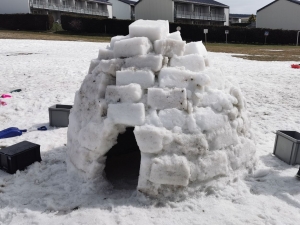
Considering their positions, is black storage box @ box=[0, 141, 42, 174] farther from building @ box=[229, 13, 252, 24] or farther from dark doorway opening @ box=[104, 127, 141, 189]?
building @ box=[229, 13, 252, 24]

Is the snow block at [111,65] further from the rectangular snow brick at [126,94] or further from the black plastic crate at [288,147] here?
the black plastic crate at [288,147]

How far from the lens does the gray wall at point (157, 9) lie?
1577 inches

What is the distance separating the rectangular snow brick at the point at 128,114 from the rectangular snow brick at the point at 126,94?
0.25ft

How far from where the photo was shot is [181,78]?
3.26 m

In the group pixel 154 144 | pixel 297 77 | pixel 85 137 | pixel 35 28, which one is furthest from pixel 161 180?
pixel 35 28

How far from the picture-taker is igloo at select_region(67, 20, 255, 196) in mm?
3037

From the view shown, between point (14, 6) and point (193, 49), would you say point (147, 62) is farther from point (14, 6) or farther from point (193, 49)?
point (14, 6)

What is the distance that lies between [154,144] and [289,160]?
2200 millimetres

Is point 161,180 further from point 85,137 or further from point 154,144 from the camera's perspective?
point 85,137

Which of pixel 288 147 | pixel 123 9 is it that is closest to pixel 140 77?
pixel 288 147

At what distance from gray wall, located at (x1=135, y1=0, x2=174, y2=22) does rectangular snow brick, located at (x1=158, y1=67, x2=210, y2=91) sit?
127 ft

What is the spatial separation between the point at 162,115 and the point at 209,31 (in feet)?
94.4

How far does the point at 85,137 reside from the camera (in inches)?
131

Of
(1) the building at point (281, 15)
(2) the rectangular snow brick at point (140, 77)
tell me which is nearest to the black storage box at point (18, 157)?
(2) the rectangular snow brick at point (140, 77)
